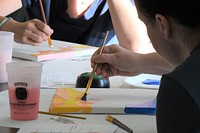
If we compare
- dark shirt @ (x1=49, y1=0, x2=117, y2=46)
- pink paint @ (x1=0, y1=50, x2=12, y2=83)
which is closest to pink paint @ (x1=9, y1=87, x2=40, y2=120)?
pink paint @ (x1=0, y1=50, x2=12, y2=83)

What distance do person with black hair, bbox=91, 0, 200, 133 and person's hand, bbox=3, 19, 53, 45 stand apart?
34.4 inches

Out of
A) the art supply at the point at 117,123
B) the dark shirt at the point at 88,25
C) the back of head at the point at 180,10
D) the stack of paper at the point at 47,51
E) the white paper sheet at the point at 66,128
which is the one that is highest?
the back of head at the point at 180,10

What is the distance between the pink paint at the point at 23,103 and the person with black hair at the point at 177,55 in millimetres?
318

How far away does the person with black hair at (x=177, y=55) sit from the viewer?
0.75 m

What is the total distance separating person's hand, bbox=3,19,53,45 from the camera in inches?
68.7

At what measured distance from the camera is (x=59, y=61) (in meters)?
1.73

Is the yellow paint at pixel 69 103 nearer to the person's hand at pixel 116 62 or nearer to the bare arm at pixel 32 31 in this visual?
the person's hand at pixel 116 62

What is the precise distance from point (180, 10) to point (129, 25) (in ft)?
4.94

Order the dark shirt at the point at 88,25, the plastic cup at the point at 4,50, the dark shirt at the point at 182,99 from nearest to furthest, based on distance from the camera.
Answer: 1. the dark shirt at the point at 182,99
2. the plastic cup at the point at 4,50
3. the dark shirt at the point at 88,25

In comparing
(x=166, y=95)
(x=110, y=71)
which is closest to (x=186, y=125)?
(x=166, y=95)

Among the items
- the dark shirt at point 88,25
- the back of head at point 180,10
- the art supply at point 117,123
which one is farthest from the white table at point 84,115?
the dark shirt at point 88,25

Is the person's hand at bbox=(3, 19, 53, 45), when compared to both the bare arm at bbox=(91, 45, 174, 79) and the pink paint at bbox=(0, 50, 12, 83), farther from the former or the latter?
the bare arm at bbox=(91, 45, 174, 79)

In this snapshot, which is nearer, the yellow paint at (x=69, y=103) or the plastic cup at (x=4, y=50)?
the yellow paint at (x=69, y=103)

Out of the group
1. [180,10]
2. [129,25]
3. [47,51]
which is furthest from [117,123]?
[129,25]
